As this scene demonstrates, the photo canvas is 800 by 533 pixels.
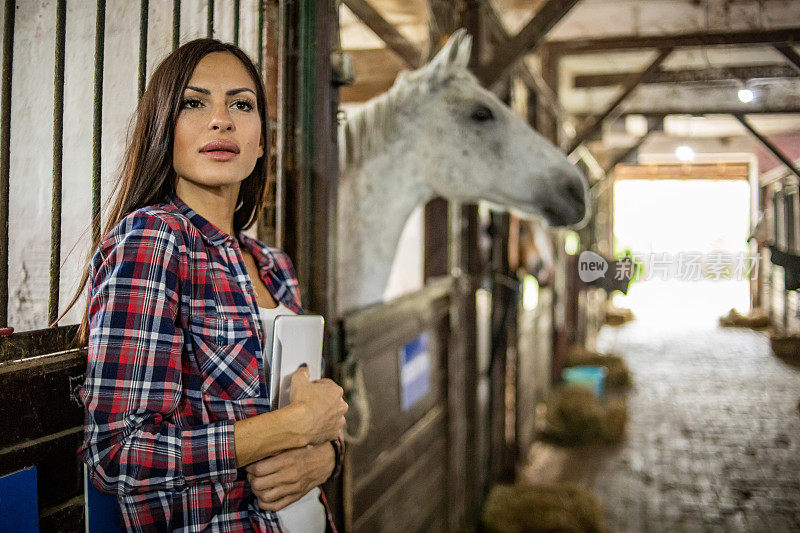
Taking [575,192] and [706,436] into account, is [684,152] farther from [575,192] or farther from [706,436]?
[706,436]

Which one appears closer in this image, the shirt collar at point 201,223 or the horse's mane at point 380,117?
the shirt collar at point 201,223

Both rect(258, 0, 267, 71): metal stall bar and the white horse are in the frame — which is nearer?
rect(258, 0, 267, 71): metal stall bar

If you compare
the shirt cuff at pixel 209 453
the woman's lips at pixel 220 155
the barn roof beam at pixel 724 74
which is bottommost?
the shirt cuff at pixel 209 453

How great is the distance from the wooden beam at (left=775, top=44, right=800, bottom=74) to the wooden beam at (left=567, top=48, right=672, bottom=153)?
35cm

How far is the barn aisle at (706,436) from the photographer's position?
1.21 m

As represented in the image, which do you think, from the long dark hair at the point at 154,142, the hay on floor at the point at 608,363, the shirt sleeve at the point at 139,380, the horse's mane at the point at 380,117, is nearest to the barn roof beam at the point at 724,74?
the horse's mane at the point at 380,117

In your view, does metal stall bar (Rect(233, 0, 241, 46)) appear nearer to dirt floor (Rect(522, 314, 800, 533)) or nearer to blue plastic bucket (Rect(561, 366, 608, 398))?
dirt floor (Rect(522, 314, 800, 533))

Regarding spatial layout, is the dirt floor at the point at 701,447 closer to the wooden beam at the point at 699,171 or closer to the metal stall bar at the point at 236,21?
the wooden beam at the point at 699,171

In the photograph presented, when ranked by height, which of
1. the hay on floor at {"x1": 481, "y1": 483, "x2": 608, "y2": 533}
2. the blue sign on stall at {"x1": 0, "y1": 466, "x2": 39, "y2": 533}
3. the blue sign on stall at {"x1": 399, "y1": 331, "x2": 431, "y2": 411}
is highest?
the blue sign on stall at {"x1": 0, "y1": 466, "x2": 39, "y2": 533}

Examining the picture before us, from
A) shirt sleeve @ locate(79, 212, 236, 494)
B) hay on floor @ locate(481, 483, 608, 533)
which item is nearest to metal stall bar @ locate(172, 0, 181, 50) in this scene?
shirt sleeve @ locate(79, 212, 236, 494)

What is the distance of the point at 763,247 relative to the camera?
1.12m

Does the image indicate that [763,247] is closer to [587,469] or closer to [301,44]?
[301,44]

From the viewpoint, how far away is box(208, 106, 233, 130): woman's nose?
789 mm

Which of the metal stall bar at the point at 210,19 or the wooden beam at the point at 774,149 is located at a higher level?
the metal stall bar at the point at 210,19
